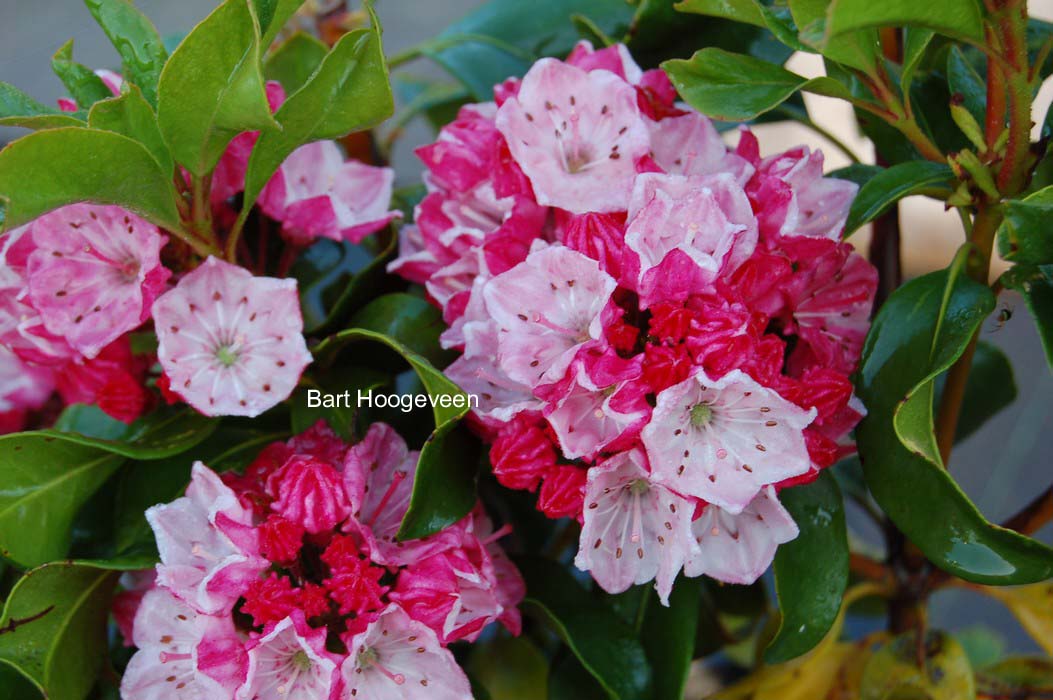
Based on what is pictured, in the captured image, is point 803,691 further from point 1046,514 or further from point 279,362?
point 279,362

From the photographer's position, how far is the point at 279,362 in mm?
661

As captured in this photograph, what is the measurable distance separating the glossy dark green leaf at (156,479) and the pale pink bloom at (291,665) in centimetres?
13

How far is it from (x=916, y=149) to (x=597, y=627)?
0.40 metres

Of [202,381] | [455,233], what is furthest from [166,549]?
[455,233]

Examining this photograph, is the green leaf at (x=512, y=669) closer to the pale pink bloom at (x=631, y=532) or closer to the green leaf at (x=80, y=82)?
the pale pink bloom at (x=631, y=532)

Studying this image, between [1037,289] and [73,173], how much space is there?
54 cm

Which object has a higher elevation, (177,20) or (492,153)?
(492,153)

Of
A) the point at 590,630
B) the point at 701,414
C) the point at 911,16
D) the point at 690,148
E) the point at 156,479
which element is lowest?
the point at 590,630

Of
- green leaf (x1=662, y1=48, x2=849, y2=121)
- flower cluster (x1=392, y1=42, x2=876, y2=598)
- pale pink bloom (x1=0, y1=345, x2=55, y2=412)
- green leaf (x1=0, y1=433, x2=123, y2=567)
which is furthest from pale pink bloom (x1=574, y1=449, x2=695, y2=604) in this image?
pale pink bloom (x1=0, y1=345, x2=55, y2=412)

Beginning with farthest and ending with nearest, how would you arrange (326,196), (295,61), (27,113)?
(295,61) → (326,196) → (27,113)

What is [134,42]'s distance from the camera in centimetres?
64

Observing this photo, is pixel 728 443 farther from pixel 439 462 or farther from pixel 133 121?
pixel 133 121

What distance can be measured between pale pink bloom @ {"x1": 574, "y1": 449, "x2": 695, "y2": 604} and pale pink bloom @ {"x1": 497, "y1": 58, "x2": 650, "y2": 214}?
16cm

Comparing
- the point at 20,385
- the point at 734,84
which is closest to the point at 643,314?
the point at 734,84
